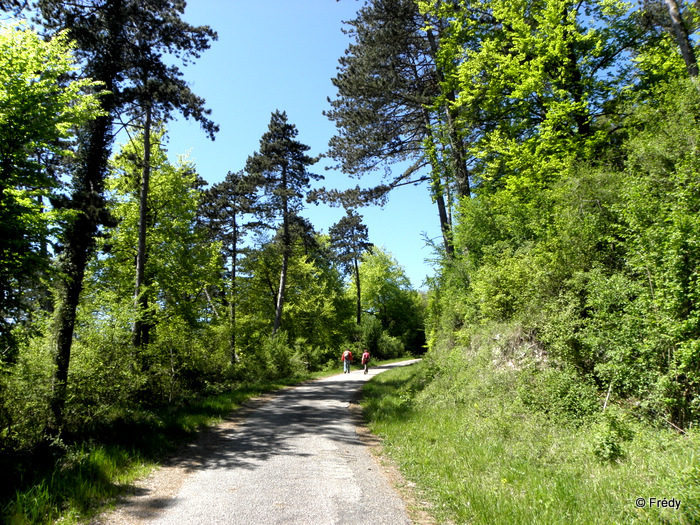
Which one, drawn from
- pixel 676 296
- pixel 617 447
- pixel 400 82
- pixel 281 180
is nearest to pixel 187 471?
pixel 617 447

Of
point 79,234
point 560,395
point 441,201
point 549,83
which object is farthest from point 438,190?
point 79,234

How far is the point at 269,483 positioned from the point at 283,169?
23.1m

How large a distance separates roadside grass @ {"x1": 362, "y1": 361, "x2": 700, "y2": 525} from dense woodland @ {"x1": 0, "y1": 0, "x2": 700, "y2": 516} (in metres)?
0.74

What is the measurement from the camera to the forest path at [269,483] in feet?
14.8

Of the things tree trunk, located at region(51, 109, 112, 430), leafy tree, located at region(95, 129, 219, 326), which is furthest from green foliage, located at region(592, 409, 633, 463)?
leafy tree, located at region(95, 129, 219, 326)

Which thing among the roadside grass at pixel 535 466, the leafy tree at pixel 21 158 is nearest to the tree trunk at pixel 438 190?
the roadside grass at pixel 535 466

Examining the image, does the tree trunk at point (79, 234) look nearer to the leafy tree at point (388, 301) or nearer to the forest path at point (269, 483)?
the forest path at point (269, 483)

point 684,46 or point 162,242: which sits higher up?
point 684,46

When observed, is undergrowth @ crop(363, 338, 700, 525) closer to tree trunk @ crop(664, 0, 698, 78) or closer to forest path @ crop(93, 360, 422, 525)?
forest path @ crop(93, 360, 422, 525)

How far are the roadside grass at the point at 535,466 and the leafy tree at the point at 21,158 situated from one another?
695 cm

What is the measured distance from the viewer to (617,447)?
17.1 ft

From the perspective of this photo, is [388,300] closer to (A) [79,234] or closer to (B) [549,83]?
(B) [549,83]

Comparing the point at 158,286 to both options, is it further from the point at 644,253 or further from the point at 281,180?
the point at 644,253

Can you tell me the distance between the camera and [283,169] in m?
26.2
